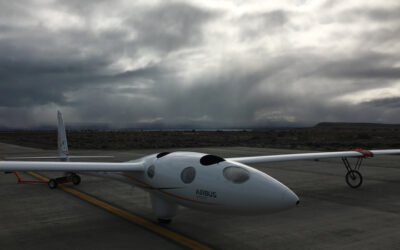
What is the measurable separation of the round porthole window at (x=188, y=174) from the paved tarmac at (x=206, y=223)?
156cm

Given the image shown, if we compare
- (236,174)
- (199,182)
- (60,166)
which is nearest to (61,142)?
(60,166)

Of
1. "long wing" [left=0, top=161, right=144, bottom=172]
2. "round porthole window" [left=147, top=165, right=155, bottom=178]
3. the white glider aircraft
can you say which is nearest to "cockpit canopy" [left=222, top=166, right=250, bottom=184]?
the white glider aircraft

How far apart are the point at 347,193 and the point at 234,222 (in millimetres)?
7065

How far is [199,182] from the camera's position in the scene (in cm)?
765

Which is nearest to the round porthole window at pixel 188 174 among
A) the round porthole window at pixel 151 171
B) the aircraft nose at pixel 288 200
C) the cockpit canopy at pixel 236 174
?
the cockpit canopy at pixel 236 174

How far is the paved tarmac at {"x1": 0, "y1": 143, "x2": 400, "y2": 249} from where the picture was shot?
764 centimetres

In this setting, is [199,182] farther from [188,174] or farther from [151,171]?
[151,171]

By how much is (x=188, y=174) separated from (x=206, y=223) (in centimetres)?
214

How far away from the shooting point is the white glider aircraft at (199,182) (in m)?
6.96

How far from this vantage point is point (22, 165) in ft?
27.7

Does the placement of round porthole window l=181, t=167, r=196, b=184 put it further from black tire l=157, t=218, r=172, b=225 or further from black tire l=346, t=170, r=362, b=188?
black tire l=346, t=170, r=362, b=188

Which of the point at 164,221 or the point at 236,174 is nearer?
the point at 236,174

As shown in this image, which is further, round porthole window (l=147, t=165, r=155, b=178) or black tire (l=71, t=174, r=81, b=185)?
black tire (l=71, t=174, r=81, b=185)

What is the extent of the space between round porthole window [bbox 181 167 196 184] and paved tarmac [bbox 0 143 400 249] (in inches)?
61.5
